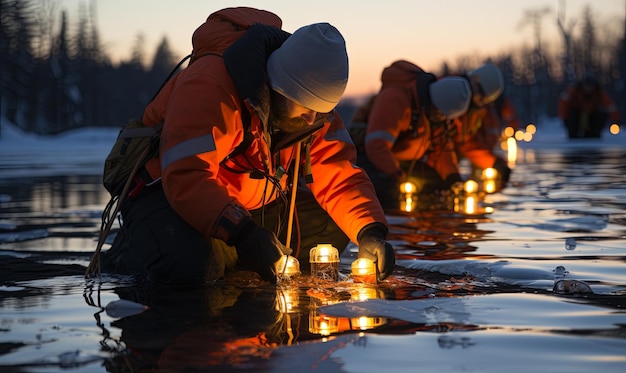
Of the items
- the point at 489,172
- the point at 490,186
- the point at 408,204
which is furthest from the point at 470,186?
the point at 490,186

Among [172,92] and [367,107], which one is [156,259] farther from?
[367,107]

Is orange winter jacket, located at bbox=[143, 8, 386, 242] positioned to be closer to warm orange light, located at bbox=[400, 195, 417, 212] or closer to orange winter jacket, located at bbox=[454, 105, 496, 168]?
warm orange light, located at bbox=[400, 195, 417, 212]

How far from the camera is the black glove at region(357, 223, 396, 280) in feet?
14.5

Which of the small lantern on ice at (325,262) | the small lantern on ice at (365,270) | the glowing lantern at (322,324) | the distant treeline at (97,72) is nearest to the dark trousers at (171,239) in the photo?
the small lantern on ice at (325,262)

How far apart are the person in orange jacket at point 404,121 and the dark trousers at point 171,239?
13.4 feet

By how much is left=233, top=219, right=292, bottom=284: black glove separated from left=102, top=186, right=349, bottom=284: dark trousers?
34 centimetres

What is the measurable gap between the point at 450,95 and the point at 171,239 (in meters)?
5.34

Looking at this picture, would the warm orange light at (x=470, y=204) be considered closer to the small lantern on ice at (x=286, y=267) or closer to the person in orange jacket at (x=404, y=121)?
the person in orange jacket at (x=404, y=121)

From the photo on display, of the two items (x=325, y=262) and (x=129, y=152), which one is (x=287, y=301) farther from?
(x=129, y=152)

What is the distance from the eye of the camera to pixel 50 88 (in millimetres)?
81562

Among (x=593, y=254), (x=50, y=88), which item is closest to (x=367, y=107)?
(x=593, y=254)

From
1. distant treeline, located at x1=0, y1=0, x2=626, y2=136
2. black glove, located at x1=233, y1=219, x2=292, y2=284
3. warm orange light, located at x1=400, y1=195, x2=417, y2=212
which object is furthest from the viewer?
distant treeline, located at x1=0, y1=0, x2=626, y2=136

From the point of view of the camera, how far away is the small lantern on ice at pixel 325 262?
14.5ft

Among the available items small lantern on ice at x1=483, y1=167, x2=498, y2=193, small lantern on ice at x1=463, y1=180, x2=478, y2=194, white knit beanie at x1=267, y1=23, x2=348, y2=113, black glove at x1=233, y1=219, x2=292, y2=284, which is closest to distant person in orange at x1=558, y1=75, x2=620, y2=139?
small lantern on ice at x1=483, y1=167, x2=498, y2=193
